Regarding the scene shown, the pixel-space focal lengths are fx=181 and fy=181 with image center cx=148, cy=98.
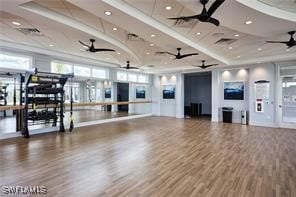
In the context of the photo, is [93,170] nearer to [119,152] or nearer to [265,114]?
[119,152]

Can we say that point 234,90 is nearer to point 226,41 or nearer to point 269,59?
point 269,59

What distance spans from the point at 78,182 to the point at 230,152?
12.7 ft

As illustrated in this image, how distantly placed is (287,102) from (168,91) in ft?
24.1

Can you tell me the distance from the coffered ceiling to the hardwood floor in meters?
3.40

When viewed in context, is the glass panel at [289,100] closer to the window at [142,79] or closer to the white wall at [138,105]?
the white wall at [138,105]

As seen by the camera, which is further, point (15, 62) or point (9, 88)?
point (9, 88)

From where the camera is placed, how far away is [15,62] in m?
7.42

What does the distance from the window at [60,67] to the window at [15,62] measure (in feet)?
3.38

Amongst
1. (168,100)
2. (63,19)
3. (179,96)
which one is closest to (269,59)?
(179,96)

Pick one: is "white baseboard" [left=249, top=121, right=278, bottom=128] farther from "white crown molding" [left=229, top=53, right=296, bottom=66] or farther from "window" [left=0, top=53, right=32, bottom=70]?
"window" [left=0, top=53, right=32, bottom=70]

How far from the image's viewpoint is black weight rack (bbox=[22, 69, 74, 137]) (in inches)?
262

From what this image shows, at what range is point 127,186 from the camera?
3.00 m

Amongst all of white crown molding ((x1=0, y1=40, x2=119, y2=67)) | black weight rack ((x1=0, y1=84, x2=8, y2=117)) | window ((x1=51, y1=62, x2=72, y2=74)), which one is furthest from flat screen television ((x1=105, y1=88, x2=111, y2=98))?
black weight rack ((x1=0, y1=84, x2=8, y2=117))

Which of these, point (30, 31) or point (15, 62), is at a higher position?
point (30, 31)
